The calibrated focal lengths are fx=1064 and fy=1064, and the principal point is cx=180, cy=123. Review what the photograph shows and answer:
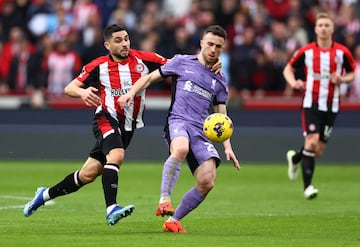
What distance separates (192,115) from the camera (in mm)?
10844

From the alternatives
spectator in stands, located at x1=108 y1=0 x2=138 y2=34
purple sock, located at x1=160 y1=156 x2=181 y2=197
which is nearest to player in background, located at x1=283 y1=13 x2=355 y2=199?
purple sock, located at x1=160 y1=156 x2=181 y2=197

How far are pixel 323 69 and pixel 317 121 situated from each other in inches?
30.4

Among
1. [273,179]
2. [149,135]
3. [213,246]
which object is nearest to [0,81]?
[149,135]

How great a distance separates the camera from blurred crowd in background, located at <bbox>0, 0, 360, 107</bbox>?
2188 centimetres

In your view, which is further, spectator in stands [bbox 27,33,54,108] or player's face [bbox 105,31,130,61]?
spectator in stands [bbox 27,33,54,108]

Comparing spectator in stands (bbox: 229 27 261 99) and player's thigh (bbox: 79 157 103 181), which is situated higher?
player's thigh (bbox: 79 157 103 181)

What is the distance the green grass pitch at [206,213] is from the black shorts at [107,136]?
0.79 meters

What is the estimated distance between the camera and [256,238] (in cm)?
1018

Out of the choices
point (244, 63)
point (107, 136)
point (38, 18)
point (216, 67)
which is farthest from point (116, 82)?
point (38, 18)

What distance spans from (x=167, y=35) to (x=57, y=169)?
423cm

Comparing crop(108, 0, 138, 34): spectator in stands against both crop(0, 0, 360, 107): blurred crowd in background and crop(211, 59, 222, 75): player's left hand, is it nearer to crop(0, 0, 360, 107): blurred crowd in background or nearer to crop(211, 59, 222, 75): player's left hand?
crop(0, 0, 360, 107): blurred crowd in background

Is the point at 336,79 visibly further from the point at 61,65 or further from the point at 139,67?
the point at 61,65

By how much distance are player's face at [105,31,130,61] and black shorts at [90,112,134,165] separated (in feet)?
2.19

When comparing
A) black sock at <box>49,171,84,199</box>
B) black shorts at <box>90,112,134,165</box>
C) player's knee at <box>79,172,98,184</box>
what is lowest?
black sock at <box>49,171,84,199</box>
